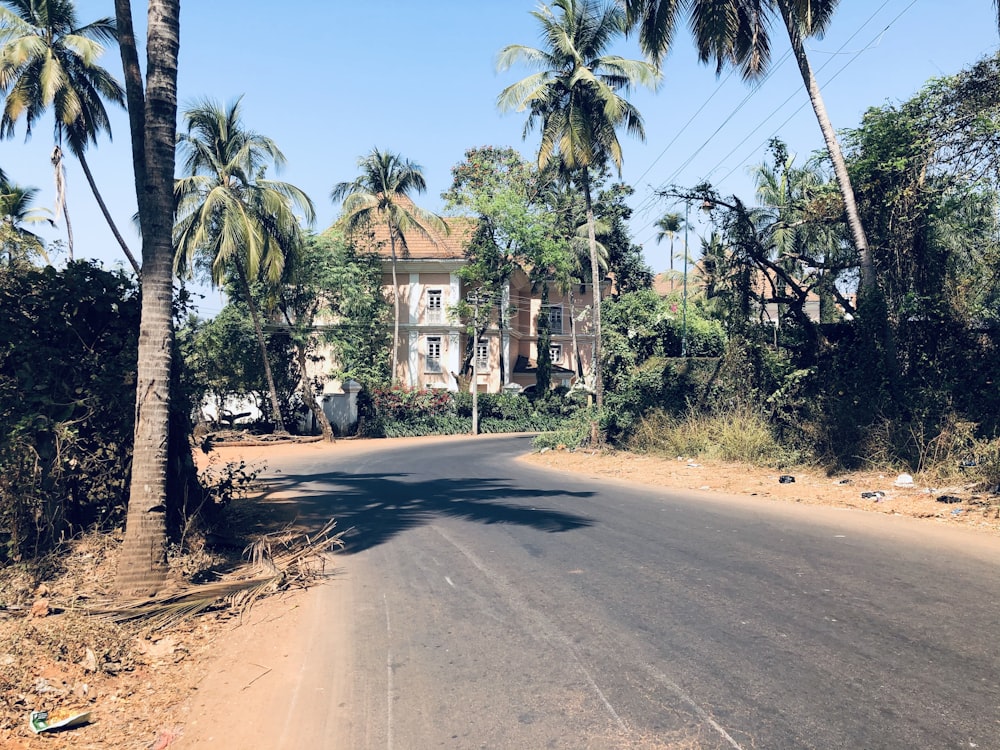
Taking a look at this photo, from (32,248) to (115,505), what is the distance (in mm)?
7110

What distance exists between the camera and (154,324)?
7.12m

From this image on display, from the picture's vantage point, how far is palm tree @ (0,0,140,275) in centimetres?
2384

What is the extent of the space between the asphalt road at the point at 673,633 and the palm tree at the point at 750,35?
25.5 ft

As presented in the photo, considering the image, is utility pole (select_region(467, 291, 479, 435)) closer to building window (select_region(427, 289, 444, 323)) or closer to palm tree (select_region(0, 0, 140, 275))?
building window (select_region(427, 289, 444, 323))

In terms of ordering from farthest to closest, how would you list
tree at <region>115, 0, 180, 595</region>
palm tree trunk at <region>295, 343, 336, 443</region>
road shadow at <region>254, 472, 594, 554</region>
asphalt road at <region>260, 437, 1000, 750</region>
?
1. palm tree trunk at <region>295, 343, 336, 443</region>
2. road shadow at <region>254, 472, 594, 554</region>
3. tree at <region>115, 0, 180, 595</region>
4. asphalt road at <region>260, 437, 1000, 750</region>

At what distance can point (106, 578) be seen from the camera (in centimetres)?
736

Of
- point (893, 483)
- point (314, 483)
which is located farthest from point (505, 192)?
point (893, 483)

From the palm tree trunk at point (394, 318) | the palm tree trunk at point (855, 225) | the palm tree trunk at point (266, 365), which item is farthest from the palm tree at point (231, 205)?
the palm tree trunk at point (855, 225)

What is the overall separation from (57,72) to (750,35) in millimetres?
20677

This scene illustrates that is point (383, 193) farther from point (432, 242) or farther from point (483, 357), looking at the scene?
point (483, 357)

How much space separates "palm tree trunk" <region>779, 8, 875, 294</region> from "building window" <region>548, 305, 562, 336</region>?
39.6 meters

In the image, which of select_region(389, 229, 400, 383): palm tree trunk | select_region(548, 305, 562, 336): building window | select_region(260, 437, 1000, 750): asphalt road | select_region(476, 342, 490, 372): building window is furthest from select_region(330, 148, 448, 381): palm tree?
select_region(260, 437, 1000, 750): asphalt road

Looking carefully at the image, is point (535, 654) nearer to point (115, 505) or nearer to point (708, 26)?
point (115, 505)

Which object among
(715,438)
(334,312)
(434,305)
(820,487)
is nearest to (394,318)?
(434,305)
